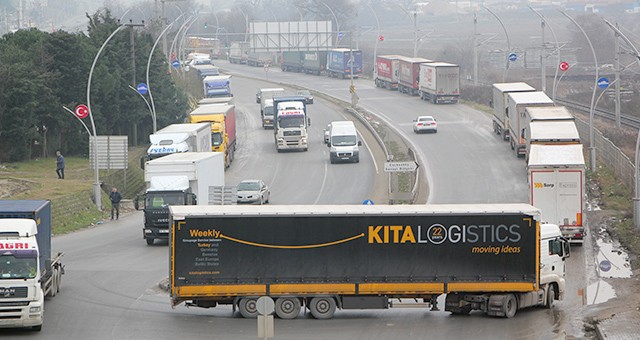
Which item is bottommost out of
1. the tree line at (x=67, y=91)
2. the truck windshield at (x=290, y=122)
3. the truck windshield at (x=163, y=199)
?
the truck windshield at (x=163, y=199)

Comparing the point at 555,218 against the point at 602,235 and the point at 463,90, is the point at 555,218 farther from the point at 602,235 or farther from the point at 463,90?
the point at 463,90

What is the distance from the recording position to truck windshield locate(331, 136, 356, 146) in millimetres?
70188

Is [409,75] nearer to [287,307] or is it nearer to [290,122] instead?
[290,122]

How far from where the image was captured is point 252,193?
180 ft

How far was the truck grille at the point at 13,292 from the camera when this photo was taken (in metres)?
26.3

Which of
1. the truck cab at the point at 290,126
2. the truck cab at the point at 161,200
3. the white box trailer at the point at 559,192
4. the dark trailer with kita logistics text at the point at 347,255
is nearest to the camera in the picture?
the dark trailer with kita logistics text at the point at 347,255

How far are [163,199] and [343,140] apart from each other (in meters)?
27.6

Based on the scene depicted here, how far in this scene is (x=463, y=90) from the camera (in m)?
109

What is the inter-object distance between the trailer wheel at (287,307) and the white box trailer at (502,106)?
46809 mm

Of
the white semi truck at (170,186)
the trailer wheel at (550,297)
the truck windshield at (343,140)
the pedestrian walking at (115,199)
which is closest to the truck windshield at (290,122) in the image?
the truck windshield at (343,140)

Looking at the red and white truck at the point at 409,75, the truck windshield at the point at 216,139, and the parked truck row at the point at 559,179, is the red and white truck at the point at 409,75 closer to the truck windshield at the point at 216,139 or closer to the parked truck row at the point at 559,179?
the truck windshield at the point at 216,139

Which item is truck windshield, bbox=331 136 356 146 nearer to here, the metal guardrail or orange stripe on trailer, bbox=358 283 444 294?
the metal guardrail

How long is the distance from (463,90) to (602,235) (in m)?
64.3

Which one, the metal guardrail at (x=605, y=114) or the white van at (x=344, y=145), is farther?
the metal guardrail at (x=605, y=114)
